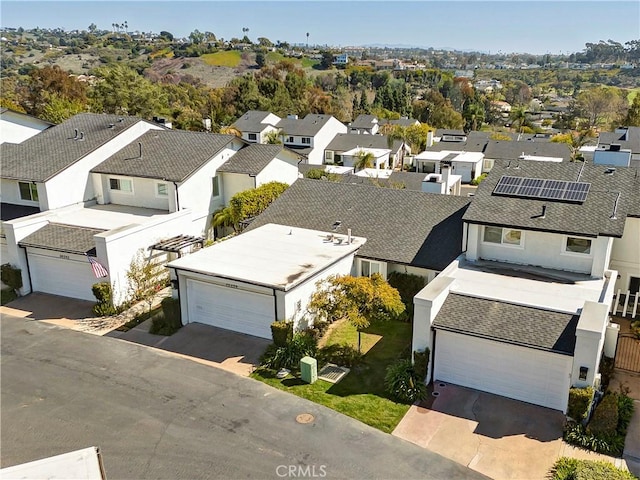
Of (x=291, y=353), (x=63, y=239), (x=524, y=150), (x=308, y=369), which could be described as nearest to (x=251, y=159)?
(x=63, y=239)

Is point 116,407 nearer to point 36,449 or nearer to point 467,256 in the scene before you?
point 36,449

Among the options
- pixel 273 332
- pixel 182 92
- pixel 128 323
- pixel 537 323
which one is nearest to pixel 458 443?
pixel 537 323

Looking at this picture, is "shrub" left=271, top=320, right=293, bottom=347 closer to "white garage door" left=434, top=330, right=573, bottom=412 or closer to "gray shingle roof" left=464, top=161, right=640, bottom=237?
"white garage door" left=434, top=330, right=573, bottom=412

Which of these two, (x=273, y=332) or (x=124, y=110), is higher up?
(x=124, y=110)

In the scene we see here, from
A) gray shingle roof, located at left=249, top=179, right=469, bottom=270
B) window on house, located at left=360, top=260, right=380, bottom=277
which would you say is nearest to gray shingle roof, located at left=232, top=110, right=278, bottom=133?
gray shingle roof, located at left=249, top=179, right=469, bottom=270

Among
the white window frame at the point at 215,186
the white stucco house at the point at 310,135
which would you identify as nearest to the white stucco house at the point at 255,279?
the white window frame at the point at 215,186

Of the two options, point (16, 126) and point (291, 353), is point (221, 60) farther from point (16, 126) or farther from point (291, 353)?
point (291, 353)
